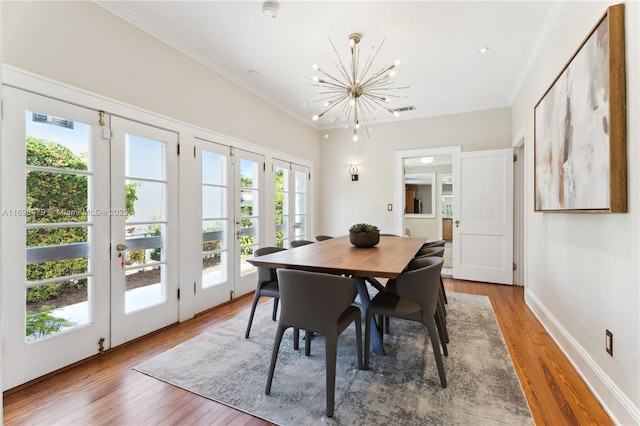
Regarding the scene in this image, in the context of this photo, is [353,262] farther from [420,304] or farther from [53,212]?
[53,212]

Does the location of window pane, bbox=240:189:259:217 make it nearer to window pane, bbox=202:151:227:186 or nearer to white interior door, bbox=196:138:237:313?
white interior door, bbox=196:138:237:313

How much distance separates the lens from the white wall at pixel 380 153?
15.4ft

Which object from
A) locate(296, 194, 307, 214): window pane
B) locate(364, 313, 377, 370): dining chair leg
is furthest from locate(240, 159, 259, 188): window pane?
locate(364, 313, 377, 370): dining chair leg

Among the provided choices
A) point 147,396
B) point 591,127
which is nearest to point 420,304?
point 591,127

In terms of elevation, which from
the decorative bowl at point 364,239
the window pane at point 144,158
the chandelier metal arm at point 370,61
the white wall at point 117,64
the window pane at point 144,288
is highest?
the chandelier metal arm at point 370,61

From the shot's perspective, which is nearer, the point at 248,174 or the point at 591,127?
the point at 591,127

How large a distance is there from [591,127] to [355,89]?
6.11 feet

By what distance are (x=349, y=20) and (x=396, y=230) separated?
3.57m

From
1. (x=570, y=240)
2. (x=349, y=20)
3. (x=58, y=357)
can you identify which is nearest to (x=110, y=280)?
(x=58, y=357)

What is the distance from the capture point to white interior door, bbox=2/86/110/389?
1.92 metres

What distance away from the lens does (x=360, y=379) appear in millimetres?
2031

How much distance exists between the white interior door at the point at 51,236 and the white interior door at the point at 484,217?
4682mm

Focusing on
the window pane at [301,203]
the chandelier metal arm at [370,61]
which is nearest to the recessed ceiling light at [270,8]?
the chandelier metal arm at [370,61]

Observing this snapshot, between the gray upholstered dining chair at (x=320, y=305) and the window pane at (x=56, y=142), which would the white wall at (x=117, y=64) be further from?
the gray upholstered dining chair at (x=320, y=305)
